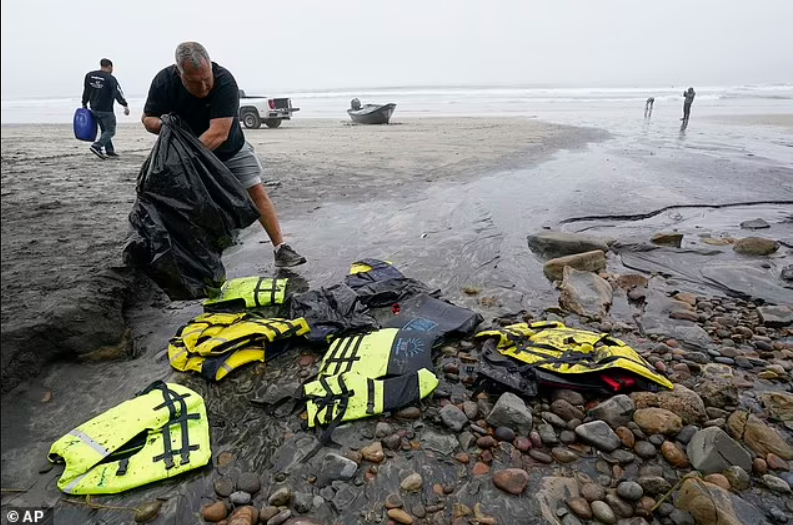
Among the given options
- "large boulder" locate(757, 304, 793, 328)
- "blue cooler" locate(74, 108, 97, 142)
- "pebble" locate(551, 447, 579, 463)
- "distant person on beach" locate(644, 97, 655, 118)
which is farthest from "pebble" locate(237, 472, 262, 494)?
"distant person on beach" locate(644, 97, 655, 118)

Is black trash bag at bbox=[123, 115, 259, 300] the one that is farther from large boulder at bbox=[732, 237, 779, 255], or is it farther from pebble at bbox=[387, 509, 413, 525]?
large boulder at bbox=[732, 237, 779, 255]

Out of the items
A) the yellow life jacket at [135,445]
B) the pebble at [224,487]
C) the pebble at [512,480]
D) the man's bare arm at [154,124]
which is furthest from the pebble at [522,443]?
the man's bare arm at [154,124]

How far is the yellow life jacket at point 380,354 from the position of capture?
102 inches

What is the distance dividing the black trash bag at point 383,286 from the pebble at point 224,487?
5.76 feet

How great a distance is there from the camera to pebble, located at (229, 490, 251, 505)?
6.16ft

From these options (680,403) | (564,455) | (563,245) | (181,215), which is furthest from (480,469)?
(563,245)

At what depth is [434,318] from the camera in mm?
3240

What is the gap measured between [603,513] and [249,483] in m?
1.52

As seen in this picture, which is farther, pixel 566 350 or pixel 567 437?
pixel 566 350

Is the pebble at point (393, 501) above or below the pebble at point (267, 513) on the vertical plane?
below

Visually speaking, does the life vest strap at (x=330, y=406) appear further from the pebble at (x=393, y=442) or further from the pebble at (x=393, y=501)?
the pebble at (x=393, y=501)

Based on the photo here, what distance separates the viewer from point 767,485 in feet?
6.22

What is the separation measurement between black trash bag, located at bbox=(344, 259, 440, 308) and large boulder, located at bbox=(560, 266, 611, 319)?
110 cm

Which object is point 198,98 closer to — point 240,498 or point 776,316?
point 240,498
